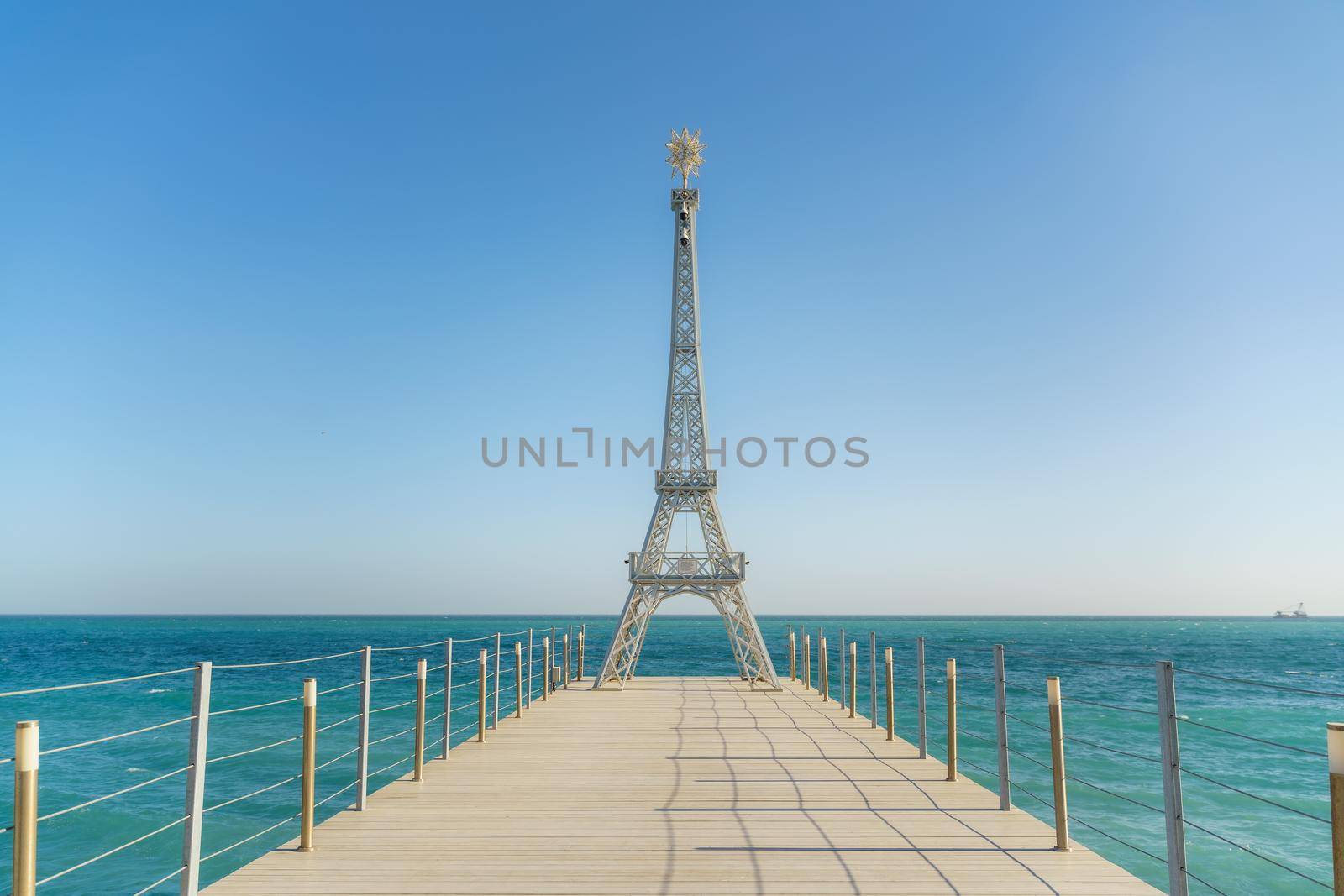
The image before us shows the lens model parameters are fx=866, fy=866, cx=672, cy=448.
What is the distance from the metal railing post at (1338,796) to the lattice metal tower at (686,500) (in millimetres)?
13856

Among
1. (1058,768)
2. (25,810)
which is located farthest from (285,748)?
(1058,768)

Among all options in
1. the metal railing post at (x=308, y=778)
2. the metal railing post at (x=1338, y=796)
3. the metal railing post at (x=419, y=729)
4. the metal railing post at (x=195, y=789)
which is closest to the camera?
the metal railing post at (x=1338, y=796)

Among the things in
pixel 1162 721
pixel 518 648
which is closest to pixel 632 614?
pixel 518 648

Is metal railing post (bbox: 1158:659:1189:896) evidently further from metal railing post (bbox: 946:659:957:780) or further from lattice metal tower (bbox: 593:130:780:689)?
lattice metal tower (bbox: 593:130:780:689)

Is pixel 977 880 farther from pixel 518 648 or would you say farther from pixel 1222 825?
pixel 1222 825

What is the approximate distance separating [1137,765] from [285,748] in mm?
16269

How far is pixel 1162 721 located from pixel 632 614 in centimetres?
1382

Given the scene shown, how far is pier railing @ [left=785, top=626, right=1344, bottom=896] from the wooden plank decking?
0.44 m

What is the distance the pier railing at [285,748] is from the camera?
361 cm

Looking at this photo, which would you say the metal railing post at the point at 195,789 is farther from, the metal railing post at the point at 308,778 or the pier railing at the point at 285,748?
the metal railing post at the point at 308,778

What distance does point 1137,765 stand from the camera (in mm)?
15344

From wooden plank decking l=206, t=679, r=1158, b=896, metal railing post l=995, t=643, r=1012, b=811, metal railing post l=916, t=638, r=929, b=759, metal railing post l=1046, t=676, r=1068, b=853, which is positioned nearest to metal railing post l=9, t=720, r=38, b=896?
wooden plank decking l=206, t=679, r=1158, b=896

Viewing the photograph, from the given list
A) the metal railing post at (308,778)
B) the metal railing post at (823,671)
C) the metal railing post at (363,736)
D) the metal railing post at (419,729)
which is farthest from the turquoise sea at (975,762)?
the metal railing post at (823,671)

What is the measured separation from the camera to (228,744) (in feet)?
59.2
